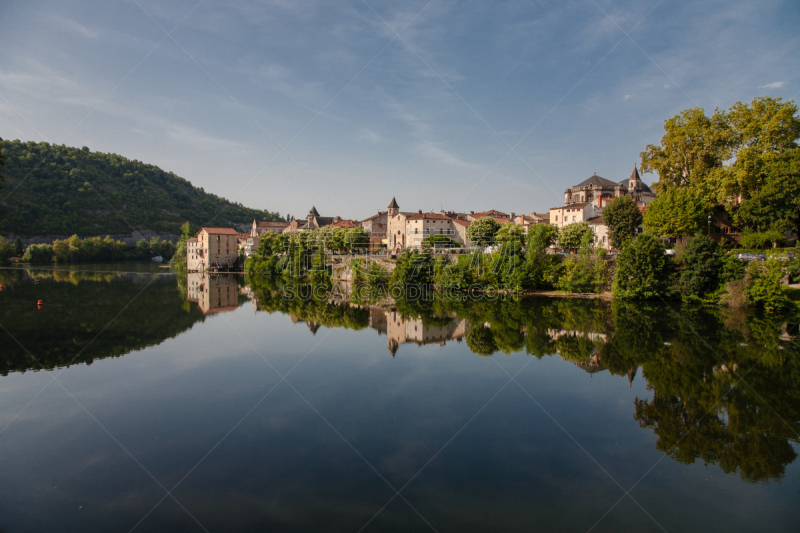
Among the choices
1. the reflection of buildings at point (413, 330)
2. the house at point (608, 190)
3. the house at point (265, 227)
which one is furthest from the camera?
the house at point (265, 227)

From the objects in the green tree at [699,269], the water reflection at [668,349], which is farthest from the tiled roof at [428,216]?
the green tree at [699,269]

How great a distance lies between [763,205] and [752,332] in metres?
12.2

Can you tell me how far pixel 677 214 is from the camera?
91.3 ft

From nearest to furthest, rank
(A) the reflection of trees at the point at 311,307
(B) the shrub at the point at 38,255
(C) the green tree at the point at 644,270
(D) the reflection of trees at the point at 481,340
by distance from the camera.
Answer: (D) the reflection of trees at the point at 481,340 → (A) the reflection of trees at the point at 311,307 → (C) the green tree at the point at 644,270 → (B) the shrub at the point at 38,255

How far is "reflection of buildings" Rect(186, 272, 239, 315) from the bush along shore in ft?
29.6

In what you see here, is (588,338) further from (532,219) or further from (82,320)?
(532,219)

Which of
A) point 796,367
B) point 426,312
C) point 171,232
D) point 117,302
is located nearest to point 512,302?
point 426,312

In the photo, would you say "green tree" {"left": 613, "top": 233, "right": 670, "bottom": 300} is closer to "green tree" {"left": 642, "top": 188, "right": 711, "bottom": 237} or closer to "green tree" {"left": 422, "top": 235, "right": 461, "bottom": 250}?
"green tree" {"left": 642, "top": 188, "right": 711, "bottom": 237}

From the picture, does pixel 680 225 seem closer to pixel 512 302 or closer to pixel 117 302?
pixel 512 302

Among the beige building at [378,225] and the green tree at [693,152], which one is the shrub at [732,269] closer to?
the green tree at [693,152]

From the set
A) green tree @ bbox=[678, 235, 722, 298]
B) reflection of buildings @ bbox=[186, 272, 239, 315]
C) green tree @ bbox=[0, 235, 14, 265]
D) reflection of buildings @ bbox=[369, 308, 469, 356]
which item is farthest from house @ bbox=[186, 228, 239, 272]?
green tree @ bbox=[678, 235, 722, 298]

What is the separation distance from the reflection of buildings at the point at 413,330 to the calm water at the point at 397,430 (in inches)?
11.7

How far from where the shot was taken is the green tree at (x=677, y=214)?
2742 cm

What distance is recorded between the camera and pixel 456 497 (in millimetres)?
6695
